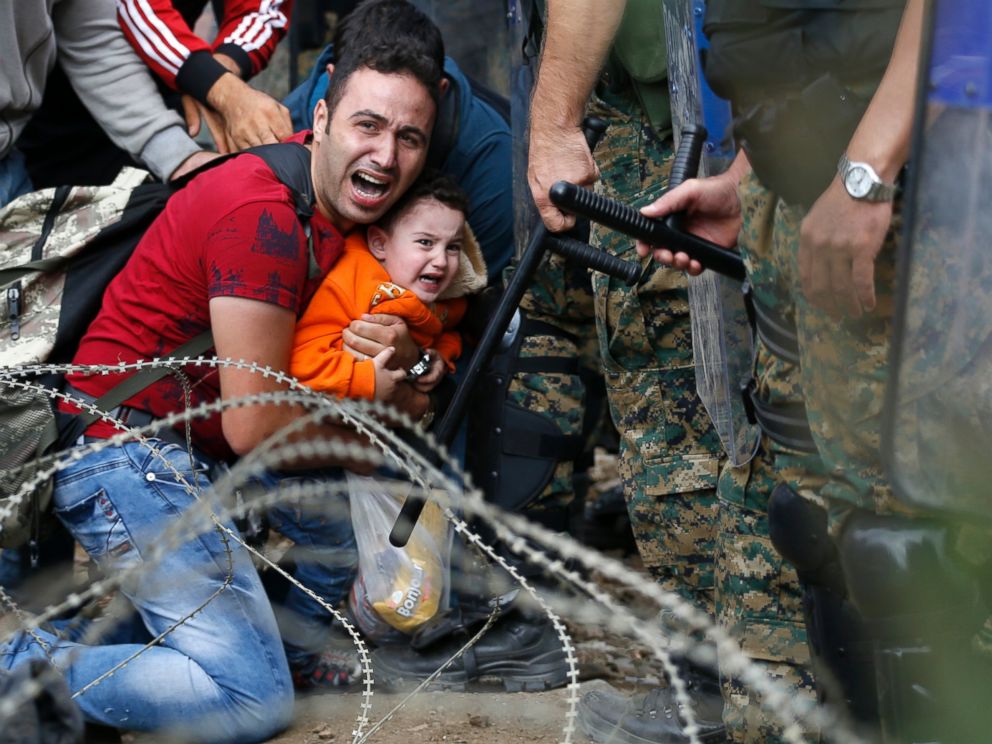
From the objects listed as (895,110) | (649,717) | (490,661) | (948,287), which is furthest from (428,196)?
(948,287)

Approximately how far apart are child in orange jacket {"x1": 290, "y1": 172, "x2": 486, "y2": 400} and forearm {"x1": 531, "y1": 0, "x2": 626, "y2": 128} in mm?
568

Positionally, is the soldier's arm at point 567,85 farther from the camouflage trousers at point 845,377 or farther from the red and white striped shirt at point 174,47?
the red and white striped shirt at point 174,47

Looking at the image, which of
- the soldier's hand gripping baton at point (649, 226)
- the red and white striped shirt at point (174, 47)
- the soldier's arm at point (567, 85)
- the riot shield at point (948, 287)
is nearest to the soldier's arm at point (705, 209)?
the soldier's hand gripping baton at point (649, 226)

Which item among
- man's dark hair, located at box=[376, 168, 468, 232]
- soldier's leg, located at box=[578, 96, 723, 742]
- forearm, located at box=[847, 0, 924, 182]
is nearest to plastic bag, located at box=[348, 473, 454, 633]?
soldier's leg, located at box=[578, 96, 723, 742]

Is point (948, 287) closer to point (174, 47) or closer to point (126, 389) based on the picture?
point (126, 389)

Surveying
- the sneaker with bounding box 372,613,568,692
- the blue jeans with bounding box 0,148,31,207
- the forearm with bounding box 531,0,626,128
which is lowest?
the sneaker with bounding box 372,613,568,692

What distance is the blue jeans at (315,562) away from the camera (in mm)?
3002

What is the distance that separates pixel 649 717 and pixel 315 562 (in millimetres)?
867

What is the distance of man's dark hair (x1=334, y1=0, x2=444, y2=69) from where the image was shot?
2916 millimetres

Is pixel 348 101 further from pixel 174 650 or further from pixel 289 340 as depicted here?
pixel 174 650

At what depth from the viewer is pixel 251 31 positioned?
3336 millimetres

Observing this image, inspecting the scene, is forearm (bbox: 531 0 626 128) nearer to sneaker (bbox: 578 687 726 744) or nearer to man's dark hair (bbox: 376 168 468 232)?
man's dark hair (bbox: 376 168 468 232)

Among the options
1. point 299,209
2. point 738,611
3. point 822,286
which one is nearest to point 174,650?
point 299,209

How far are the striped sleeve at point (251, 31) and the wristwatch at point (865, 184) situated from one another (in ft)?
7.02
